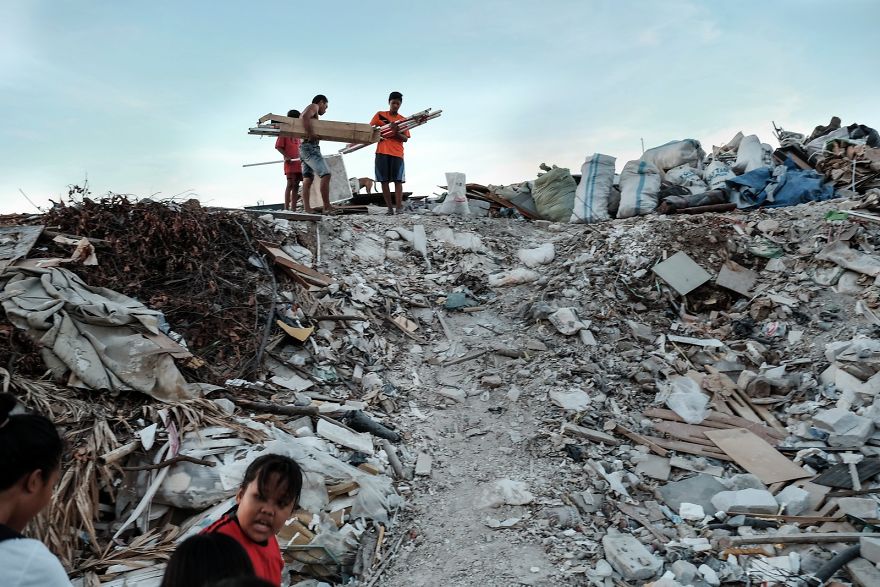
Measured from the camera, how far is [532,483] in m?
4.52

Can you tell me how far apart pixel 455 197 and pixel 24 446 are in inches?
348

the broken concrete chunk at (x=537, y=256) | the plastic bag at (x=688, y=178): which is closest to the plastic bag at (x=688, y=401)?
the broken concrete chunk at (x=537, y=256)

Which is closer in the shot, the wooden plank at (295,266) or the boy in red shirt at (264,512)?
the boy in red shirt at (264,512)

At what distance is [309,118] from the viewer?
309 inches

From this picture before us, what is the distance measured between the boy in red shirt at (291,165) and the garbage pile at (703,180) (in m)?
3.17

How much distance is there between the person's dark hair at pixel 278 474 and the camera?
6.64 ft

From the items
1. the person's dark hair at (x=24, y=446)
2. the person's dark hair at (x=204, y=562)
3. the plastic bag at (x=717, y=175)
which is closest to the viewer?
the person's dark hair at (x=204, y=562)

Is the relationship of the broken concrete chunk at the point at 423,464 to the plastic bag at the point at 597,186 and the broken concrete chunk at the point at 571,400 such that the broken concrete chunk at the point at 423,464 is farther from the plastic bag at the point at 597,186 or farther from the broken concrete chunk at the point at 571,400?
the plastic bag at the point at 597,186

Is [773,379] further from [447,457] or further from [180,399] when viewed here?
[180,399]

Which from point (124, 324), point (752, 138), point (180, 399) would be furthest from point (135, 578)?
point (752, 138)

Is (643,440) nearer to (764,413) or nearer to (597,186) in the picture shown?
(764,413)

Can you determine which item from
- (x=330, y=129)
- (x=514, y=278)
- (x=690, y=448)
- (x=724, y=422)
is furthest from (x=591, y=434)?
(x=330, y=129)

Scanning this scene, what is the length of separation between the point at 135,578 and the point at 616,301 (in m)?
5.68

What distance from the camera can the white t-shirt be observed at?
1353 mm
